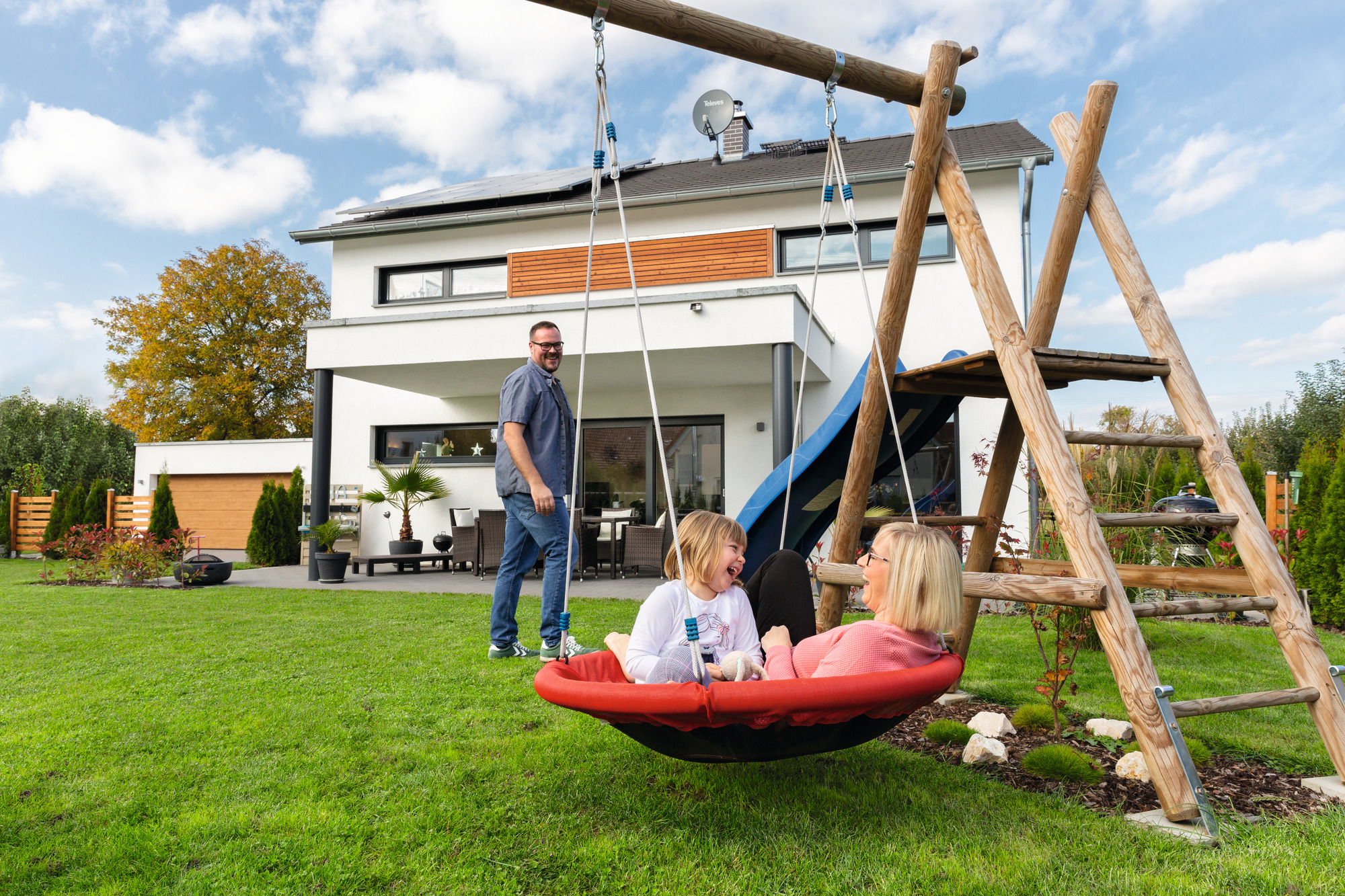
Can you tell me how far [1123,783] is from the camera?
245cm

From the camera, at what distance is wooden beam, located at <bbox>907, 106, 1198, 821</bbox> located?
2092mm

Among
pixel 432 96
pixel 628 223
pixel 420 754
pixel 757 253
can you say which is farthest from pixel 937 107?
pixel 432 96

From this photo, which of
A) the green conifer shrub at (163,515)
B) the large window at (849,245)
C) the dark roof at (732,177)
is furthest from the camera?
the green conifer shrub at (163,515)

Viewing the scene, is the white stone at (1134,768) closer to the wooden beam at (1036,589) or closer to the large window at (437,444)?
the wooden beam at (1036,589)

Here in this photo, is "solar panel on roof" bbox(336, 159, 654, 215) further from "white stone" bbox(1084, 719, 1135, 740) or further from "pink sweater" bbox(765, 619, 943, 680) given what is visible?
"pink sweater" bbox(765, 619, 943, 680)

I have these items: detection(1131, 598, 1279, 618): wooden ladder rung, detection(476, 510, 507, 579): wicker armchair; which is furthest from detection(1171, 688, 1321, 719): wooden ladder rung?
detection(476, 510, 507, 579): wicker armchair

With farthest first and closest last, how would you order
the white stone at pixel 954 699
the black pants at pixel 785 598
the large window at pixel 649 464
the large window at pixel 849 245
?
the large window at pixel 649 464 → the large window at pixel 849 245 → the white stone at pixel 954 699 → the black pants at pixel 785 598

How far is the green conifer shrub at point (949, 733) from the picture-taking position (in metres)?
2.88

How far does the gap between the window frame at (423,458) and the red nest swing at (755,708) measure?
9.80 m

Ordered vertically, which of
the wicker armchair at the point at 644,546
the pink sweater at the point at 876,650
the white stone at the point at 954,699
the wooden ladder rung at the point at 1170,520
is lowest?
the white stone at the point at 954,699

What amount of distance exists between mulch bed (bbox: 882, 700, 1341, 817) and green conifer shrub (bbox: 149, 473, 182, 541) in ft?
43.4

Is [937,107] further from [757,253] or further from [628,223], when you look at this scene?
[628,223]

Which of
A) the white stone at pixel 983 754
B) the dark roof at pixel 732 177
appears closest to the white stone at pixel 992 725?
the white stone at pixel 983 754

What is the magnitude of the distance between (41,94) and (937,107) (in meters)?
30.0
